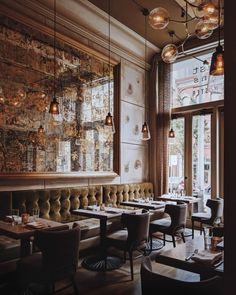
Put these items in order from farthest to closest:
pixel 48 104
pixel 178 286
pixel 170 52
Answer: pixel 48 104, pixel 170 52, pixel 178 286

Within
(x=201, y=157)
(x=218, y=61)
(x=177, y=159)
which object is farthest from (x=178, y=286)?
(x=177, y=159)

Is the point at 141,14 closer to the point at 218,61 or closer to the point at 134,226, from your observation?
the point at 218,61

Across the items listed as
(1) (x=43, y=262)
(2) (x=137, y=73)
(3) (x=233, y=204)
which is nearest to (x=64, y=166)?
(1) (x=43, y=262)

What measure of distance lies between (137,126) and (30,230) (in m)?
4.36

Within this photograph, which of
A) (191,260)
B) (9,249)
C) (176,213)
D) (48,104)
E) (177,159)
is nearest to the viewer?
(191,260)

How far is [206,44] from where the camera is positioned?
21.3 feet

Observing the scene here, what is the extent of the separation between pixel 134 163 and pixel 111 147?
92cm

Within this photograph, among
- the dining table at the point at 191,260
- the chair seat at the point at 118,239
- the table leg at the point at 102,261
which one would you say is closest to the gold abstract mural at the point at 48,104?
the table leg at the point at 102,261

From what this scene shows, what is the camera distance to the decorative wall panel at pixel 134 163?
20.9 feet

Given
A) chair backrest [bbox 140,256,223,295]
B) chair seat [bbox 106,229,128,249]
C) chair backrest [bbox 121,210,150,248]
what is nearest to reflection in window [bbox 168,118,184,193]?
chair seat [bbox 106,229,128,249]

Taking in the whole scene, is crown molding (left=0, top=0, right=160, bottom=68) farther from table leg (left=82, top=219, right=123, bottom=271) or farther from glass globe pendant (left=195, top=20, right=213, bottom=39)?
table leg (left=82, top=219, right=123, bottom=271)

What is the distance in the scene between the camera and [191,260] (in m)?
2.08

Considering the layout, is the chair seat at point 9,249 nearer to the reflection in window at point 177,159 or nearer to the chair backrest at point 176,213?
the chair backrest at point 176,213

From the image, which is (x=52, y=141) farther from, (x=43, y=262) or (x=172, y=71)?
(x=172, y=71)
